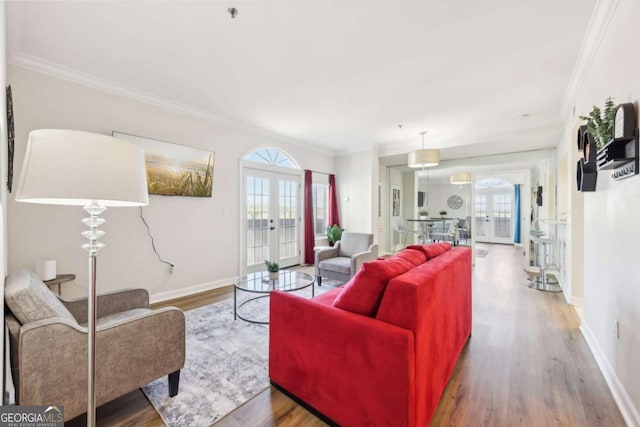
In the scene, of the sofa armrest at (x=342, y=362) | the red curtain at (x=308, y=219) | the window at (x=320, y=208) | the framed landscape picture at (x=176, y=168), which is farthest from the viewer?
the window at (x=320, y=208)

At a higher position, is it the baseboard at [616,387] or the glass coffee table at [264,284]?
the glass coffee table at [264,284]

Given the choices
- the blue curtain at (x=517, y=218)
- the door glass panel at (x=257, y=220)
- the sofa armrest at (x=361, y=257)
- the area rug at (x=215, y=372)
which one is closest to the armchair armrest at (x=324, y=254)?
the sofa armrest at (x=361, y=257)

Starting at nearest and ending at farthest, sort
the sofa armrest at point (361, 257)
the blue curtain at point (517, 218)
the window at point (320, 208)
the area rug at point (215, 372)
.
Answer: the area rug at point (215, 372) → the sofa armrest at point (361, 257) → the window at point (320, 208) → the blue curtain at point (517, 218)

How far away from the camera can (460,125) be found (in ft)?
15.2

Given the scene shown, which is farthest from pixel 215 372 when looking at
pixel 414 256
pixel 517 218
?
pixel 517 218

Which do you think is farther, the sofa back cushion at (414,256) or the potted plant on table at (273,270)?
the potted plant on table at (273,270)

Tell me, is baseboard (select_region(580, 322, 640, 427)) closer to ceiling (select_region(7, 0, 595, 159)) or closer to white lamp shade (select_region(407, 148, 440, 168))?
ceiling (select_region(7, 0, 595, 159))

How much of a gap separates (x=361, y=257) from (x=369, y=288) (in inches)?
102

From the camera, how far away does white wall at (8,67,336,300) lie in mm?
2711

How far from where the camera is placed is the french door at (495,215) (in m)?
9.84

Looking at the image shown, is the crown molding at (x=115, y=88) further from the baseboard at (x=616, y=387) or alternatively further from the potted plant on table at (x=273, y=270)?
the baseboard at (x=616, y=387)

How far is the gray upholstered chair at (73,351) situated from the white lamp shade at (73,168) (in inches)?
27.8

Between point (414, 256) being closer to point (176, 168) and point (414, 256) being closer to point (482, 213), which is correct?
point (176, 168)

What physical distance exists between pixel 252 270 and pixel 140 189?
12.7ft
